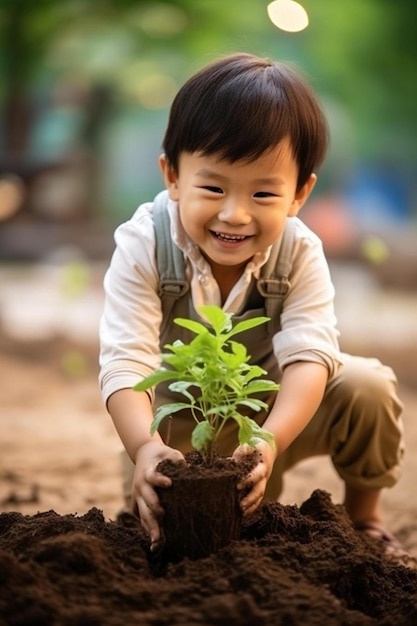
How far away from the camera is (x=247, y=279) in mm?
2066

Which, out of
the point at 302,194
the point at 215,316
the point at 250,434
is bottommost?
the point at 250,434

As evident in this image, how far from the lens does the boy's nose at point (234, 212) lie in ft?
6.06

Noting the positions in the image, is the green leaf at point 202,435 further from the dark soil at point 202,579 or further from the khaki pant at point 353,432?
the khaki pant at point 353,432

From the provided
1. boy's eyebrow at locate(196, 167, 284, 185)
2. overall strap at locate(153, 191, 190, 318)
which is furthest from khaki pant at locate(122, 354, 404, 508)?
boy's eyebrow at locate(196, 167, 284, 185)

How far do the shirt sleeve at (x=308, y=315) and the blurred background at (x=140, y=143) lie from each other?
251cm

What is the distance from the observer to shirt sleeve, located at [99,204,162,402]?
1892 mm

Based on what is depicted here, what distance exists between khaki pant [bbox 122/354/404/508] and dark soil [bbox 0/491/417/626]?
579 millimetres

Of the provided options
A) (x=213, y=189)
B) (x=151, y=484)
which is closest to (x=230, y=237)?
(x=213, y=189)

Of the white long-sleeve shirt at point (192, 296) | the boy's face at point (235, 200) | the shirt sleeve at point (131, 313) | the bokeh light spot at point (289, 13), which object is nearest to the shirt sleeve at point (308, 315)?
the white long-sleeve shirt at point (192, 296)

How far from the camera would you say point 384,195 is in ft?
17.3

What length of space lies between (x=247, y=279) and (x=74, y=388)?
2.31 m

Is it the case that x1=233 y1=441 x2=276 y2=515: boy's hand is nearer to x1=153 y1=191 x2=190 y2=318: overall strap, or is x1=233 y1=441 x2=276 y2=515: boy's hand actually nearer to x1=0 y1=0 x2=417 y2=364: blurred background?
x1=153 y1=191 x2=190 y2=318: overall strap

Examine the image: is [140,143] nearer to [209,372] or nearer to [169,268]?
[169,268]

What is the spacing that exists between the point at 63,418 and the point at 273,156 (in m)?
2.07
